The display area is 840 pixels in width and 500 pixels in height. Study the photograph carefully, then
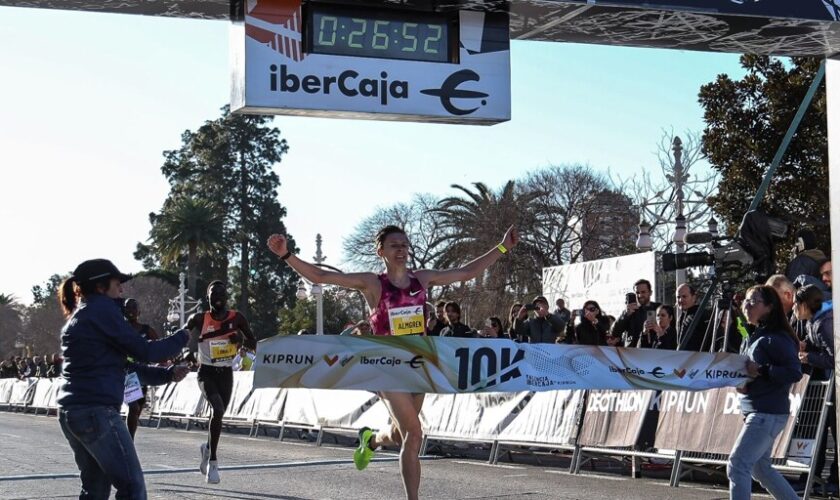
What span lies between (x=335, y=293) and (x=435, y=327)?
179 ft

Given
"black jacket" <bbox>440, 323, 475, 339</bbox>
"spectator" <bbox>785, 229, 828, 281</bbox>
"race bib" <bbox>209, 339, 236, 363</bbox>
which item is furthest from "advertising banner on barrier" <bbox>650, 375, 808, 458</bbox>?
"race bib" <bbox>209, 339, 236, 363</bbox>

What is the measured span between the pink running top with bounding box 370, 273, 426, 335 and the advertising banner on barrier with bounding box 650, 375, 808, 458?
429 cm

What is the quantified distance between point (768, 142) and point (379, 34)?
2121 cm

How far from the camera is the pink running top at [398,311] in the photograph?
9305mm

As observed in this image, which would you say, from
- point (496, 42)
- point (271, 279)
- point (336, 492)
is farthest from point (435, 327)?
point (271, 279)

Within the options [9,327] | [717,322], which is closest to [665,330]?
[717,322]

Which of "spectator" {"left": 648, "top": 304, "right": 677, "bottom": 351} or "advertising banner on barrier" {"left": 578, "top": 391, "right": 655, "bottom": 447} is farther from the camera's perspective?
"spectator" {"left": 648, "top": 304, "right": 677, "bottom": 351}

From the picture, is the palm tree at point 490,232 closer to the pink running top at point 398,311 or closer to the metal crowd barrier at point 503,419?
the metal crowd barrier at point 503,419

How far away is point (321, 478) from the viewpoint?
13.6 metres

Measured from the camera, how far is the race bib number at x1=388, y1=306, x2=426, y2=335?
366 inches

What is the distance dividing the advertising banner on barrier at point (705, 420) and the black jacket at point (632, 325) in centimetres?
257

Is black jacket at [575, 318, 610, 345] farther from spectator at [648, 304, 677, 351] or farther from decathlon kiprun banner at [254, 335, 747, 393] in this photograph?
decathlon kiprun banner at [254, 335, 747, 393]

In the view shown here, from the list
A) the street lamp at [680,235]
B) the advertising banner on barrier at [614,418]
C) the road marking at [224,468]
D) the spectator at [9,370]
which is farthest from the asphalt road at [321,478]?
the spectator at [9,370]

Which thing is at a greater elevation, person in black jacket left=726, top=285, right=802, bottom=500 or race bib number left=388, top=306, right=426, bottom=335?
race bib number left=388, top=306, right=426, bottom=335
